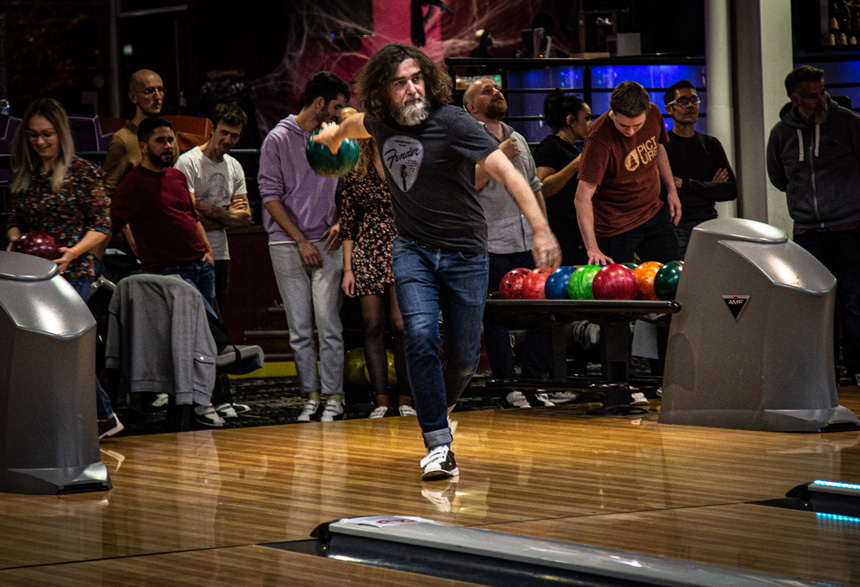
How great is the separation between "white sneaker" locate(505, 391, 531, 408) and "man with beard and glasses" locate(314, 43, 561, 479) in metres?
2.47

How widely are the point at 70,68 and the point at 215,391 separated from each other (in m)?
10.8

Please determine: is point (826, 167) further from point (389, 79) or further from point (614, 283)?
point (389, 79)

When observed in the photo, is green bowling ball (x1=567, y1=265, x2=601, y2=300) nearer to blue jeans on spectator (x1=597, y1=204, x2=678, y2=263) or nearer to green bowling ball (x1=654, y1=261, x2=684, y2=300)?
green bowling ball (x1=654, y1=261, x2=684, y2=300)

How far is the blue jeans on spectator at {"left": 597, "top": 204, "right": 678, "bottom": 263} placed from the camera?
668cm

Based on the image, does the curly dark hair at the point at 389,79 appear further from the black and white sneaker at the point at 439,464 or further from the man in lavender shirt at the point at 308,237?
the man in lavender shirt at the point at 308,237

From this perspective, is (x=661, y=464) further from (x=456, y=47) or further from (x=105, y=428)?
(x=456, y=47)

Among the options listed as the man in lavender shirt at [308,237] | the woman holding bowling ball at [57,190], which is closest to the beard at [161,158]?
the man in lavender shirt at [308,237]

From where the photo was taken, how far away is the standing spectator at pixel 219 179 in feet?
23.1

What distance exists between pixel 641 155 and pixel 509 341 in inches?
52.7

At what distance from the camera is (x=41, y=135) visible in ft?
18.1

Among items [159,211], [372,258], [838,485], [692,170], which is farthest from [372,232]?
[838,485]

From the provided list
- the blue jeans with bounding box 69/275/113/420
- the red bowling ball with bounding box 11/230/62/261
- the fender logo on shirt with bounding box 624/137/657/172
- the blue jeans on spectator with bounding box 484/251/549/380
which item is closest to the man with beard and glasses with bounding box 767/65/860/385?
the fender logo on shirt with bounding box 624/137/657/172

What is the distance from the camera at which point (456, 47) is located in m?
16.1

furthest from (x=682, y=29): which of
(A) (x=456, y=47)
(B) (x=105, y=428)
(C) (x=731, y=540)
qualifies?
(C) (x=731, y=540)
